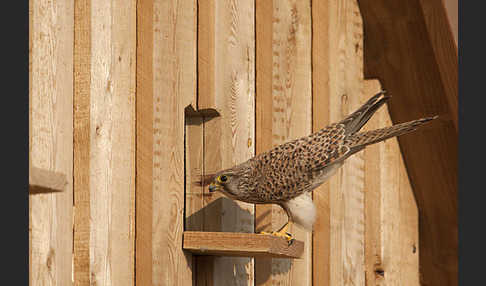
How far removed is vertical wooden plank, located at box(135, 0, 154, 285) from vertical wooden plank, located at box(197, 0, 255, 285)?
34 centimetres

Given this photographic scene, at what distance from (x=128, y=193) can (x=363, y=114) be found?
108 centimetres

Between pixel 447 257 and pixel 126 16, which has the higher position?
pixel 126 16

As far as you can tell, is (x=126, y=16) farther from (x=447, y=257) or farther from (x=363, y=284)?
(x=447, y=257)

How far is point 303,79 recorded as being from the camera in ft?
12.3

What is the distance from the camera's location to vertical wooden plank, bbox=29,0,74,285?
2135 mm

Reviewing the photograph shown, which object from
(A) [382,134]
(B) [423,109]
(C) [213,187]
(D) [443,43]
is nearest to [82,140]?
(C) [213,187]

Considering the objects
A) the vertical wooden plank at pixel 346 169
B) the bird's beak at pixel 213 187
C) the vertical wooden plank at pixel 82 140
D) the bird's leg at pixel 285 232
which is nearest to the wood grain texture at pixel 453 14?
the vertical wooden plank at pixel 346 169

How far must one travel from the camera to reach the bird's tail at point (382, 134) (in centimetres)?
307

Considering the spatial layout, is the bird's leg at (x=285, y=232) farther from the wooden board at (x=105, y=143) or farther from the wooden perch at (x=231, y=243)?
the wooden board at (x=105, y=143)

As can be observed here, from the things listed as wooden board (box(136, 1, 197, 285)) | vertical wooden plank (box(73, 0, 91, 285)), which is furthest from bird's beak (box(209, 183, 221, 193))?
vertical wooden plank (box(73, 0, 91, 285))

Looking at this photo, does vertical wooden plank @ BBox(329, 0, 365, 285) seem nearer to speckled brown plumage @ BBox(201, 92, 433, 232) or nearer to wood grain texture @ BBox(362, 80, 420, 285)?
wood grain texture @ BBox(362, 80, 420, 285)

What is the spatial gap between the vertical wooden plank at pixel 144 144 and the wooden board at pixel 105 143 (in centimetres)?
3

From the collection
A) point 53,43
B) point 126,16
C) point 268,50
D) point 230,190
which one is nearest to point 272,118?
point 268,50

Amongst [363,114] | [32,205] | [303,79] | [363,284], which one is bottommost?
[363,284]
